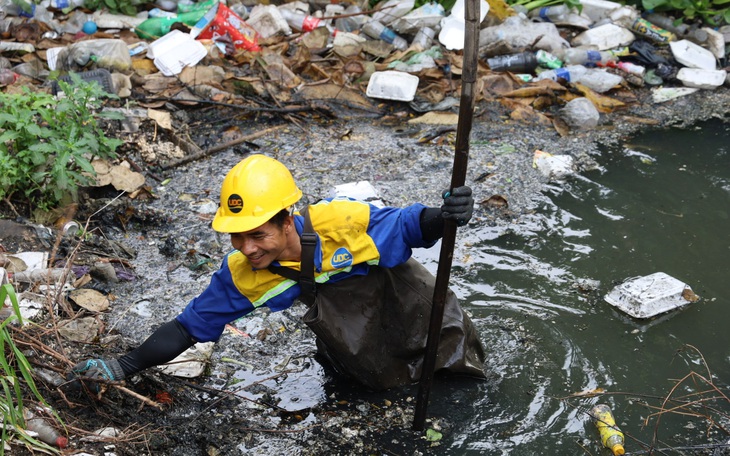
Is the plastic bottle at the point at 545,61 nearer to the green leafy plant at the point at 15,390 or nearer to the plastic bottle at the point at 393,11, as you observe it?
the plastic bottle at the point at 393,11

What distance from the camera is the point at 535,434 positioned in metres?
3.35

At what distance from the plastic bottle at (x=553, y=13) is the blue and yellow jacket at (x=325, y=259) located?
6.08 m

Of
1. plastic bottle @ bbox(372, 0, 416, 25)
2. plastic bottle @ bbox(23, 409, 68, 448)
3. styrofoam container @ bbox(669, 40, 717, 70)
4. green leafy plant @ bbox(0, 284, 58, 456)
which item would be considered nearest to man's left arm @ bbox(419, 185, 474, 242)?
green leafy plant @ bbox(0, 284, 58, 456)

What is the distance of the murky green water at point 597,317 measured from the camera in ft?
11.1

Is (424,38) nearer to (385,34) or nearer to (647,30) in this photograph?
(385,34)

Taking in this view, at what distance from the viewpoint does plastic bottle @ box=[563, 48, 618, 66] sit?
7.67m

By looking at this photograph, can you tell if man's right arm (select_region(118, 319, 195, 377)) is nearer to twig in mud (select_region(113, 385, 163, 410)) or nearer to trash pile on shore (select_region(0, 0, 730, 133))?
twig in mud (select_region(113, 385, 163, 410))

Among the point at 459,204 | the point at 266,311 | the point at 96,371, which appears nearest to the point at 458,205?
the point at 459,204

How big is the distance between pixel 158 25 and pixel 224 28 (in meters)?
0.80

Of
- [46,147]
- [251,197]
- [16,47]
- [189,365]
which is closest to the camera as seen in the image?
[251,197]

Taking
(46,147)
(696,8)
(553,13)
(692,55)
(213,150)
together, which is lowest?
(213,150)

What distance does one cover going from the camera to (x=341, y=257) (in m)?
2.99

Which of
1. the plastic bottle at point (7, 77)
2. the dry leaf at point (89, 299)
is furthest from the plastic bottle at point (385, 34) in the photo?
the dry leaf at point (89, 299)

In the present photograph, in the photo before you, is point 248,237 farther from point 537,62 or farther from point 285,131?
point 537,62
